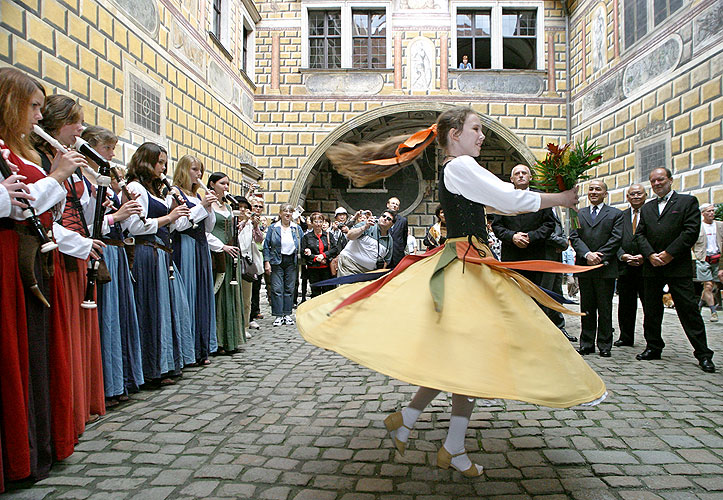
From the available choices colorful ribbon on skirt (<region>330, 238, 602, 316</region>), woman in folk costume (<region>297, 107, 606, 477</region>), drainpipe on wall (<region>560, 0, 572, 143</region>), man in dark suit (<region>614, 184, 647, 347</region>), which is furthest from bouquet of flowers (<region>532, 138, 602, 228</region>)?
drainpipe on wall (<region>560, 0, 572, 143</region>)

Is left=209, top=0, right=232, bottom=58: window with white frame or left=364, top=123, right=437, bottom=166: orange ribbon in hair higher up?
left=209, top=0, right=232, bottom=58: window with white frame

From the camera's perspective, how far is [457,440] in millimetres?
2539

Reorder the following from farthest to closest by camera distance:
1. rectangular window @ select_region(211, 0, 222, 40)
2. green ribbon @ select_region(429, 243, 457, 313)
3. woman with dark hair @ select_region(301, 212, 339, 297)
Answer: rectangular window @ select_region(211, 0, 222, 40) < woman with dark hair @ select_region(301, 212, 339, 297) < green ribbon @ select_region(429, 243, 457, 313)

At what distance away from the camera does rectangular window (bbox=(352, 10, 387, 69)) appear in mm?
16141

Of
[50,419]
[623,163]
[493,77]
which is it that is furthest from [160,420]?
[493,77]

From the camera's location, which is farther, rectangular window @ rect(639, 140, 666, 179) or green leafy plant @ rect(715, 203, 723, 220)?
rectangular window @ rect(639, 140, 666, 179)

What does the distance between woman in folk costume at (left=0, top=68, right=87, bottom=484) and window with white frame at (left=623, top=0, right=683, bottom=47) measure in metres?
11.9

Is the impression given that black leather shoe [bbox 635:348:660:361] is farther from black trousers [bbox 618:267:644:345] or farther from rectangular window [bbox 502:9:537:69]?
rectangular window [bbox 502:9:537:69]

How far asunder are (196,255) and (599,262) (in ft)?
14.0

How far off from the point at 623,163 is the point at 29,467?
13241 millimetres

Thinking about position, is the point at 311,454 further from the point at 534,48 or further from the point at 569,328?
the point at 534,48

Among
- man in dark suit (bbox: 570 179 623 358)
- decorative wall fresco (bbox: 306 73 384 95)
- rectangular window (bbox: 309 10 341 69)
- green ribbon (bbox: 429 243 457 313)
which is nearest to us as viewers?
green ribbon (bbox: 429 243 457 313)

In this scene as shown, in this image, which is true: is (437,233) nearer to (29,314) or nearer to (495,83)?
(29,314)

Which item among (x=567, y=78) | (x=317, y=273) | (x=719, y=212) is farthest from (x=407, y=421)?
(x=567, y=78)
